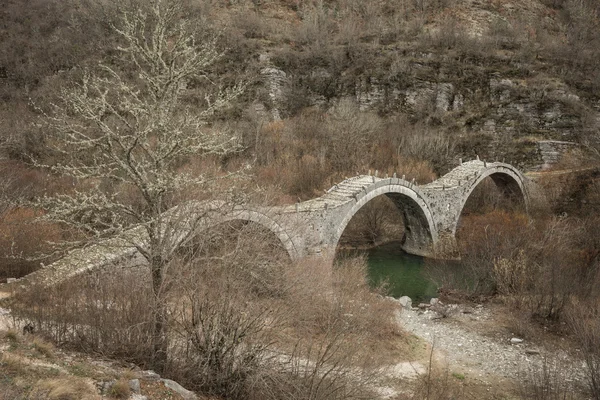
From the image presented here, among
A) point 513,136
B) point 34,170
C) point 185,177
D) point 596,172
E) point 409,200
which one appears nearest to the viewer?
point 185,177

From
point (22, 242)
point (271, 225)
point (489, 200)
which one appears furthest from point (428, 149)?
point (22, 242)

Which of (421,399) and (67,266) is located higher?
(67,266)

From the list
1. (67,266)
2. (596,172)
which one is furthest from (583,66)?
(67,266)

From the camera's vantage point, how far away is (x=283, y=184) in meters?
25.8

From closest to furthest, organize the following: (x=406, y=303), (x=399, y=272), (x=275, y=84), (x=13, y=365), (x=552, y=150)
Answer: (x=13, y=365), (x=406, y=303), (x=399, y=272), (x=552, y=150), (x=275, y=84)

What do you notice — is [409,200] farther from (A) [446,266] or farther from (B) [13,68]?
(B) [13,68]

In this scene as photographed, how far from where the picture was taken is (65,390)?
5.30 meters

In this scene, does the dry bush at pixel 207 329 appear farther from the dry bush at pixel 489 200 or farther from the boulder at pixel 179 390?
the dry bush at pixel 489 200

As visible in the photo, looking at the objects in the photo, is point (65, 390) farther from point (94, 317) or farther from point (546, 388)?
point (546, 388)

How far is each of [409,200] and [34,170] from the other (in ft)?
61.0

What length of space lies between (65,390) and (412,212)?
71.8 ft

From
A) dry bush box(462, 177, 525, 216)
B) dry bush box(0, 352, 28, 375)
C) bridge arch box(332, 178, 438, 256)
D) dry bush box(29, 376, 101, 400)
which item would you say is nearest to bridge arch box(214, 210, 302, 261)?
dry bush box(29, 376, 101, 400)

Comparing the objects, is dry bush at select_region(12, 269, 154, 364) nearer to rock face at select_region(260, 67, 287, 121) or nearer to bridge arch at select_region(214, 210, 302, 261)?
bridge arch at select_region(214, 210, 302, 261)

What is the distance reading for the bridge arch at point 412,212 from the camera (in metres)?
22.2
